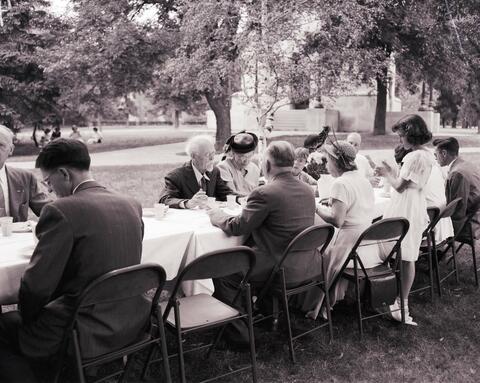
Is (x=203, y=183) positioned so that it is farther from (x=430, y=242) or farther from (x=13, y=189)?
(x=430, y=242)

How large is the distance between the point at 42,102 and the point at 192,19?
11.9 m

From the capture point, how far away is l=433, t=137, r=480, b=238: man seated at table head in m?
5.70

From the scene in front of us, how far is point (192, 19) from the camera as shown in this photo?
14.3 metres

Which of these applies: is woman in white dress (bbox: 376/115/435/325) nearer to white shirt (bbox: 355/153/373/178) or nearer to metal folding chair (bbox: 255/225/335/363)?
metal folding chair (bbox: 255/225/335/363)

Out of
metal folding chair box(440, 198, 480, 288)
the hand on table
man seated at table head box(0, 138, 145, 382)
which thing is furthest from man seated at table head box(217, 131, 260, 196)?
man seated at table head box(0, 138, 145, 382)

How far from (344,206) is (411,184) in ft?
2.54

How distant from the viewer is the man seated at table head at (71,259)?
2570mm

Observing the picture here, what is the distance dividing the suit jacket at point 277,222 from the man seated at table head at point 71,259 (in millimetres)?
1099

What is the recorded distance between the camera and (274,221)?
3824 millimetres

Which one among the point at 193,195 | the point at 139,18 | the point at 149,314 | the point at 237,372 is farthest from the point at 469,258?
the point at 139,18

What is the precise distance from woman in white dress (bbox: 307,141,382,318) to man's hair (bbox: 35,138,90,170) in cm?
214

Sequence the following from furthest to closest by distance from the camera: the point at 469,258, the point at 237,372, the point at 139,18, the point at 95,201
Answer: the point at 139,18, the point at 469,258, the point at 237,372, the point at 95,201

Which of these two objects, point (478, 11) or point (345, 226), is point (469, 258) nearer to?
point (345, 226)

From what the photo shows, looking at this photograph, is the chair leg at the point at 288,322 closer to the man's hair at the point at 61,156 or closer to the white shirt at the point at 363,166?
the man's hair at the point at 61,156
